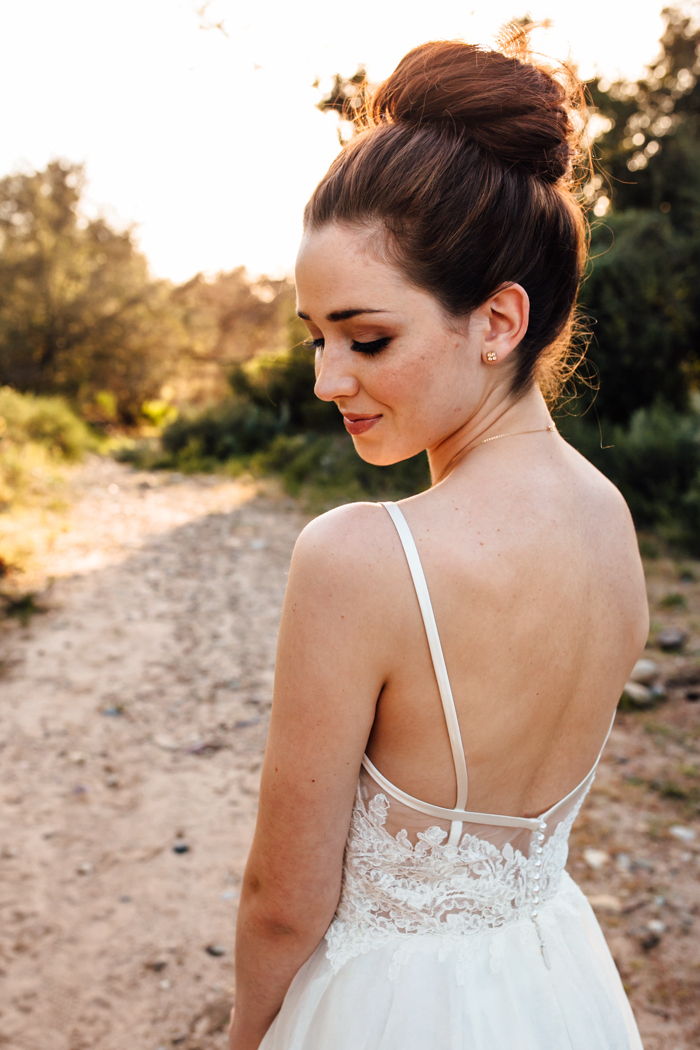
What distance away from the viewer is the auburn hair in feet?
3.10

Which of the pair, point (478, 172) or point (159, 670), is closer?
point (478, 172)

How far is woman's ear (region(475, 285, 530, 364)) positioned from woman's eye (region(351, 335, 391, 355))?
15 cm

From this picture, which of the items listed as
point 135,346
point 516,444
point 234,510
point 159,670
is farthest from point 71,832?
point 135,346

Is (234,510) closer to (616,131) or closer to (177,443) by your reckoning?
(177,443)

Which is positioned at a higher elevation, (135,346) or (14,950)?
(135,346)

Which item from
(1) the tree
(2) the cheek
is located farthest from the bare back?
(1) the tree

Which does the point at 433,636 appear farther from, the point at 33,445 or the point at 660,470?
the point at 33,445

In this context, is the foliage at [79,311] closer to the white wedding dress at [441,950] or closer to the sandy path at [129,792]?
the sandy path at [129,792]

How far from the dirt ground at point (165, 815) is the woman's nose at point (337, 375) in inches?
90.9

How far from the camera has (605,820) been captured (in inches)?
129

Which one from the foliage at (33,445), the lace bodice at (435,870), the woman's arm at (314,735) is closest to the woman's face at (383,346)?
the woman's arm at (314,735)

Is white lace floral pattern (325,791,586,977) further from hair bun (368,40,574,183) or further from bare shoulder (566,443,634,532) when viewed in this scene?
hair bun (368,40,574,183)

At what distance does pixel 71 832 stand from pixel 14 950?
644mm

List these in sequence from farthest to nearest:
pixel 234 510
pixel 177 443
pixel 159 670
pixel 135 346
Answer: pixel 135 346 → pixel 177 443 → pixel 234 510 → pixel 159 670
